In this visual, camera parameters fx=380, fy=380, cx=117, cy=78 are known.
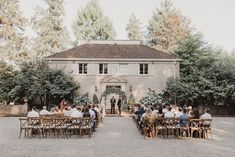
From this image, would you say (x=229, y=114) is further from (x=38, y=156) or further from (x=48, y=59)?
(x=38, y=156)

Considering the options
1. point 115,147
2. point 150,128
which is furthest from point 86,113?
point 115,147

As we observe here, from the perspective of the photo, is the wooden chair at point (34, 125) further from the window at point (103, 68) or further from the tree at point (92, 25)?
the tree at point (92, 25)

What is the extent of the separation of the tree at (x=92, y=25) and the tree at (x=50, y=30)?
22.2 ft

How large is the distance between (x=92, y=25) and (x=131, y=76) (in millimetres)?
30969

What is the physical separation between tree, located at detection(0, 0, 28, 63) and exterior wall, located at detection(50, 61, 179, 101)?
10450 millimetres

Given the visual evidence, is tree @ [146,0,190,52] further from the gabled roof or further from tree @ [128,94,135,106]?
tree @ [128,94,135,106]

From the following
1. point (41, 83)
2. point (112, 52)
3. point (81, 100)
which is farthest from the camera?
point (112, 52)

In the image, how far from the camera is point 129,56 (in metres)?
42.6

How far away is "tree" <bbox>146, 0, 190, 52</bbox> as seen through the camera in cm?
6444

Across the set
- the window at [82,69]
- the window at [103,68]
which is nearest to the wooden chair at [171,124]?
the window at [103,68]

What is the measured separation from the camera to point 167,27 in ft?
217

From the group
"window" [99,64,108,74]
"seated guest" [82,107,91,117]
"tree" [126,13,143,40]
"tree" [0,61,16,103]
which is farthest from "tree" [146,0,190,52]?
"seated guest" [82,107,91,117]

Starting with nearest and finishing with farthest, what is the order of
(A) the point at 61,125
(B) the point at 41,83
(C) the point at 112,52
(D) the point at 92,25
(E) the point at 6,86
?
(A) the point at 61,125 < (B) the point at 41,83 < (E) the point at 6,86 < (C) the point at 112,52 < (D) the point at 92,25

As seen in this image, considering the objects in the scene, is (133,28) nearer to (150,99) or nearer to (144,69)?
(144,69)
